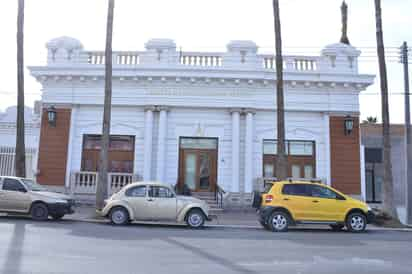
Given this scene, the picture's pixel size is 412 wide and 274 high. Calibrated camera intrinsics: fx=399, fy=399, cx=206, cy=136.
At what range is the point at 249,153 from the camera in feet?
63.8

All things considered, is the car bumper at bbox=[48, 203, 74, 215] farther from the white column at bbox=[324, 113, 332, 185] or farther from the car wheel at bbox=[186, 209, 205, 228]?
the white column at bbox=[324, 113, 332, 185]

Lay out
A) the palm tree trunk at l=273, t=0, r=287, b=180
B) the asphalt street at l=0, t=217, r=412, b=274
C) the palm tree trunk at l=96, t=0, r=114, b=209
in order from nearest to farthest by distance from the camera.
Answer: the asphalt street at l=0, t=217, r=412, b=274 → the palm tree trunk at l=96, t=0, r=114, b=209 → the palm tree trunk at l=273, t=0, r=287, b=180

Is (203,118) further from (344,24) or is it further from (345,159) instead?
(344,24)

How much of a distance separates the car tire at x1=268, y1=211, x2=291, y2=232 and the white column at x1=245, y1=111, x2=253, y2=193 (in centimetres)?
601

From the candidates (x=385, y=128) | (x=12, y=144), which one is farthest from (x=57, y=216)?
(x=385, y=128)

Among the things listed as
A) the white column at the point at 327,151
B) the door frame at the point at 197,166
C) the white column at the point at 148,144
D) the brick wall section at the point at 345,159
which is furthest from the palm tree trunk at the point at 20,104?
the brick wall section at the point at 345,159

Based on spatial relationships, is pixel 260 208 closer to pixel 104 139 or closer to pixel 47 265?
pixel 104 139

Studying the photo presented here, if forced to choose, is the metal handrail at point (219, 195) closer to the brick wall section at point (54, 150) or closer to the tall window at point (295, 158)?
the tall window at point (295, 158)

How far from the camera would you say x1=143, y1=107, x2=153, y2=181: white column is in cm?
1947

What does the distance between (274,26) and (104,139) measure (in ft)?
28.2

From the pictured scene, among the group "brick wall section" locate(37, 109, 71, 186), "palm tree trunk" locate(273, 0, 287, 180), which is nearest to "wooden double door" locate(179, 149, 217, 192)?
"palm tree trunk" locate(273, 0, 287, 180)

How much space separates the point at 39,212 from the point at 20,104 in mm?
5697

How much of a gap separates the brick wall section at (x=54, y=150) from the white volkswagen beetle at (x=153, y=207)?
7293 mm

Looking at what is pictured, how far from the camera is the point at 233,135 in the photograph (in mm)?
19641
